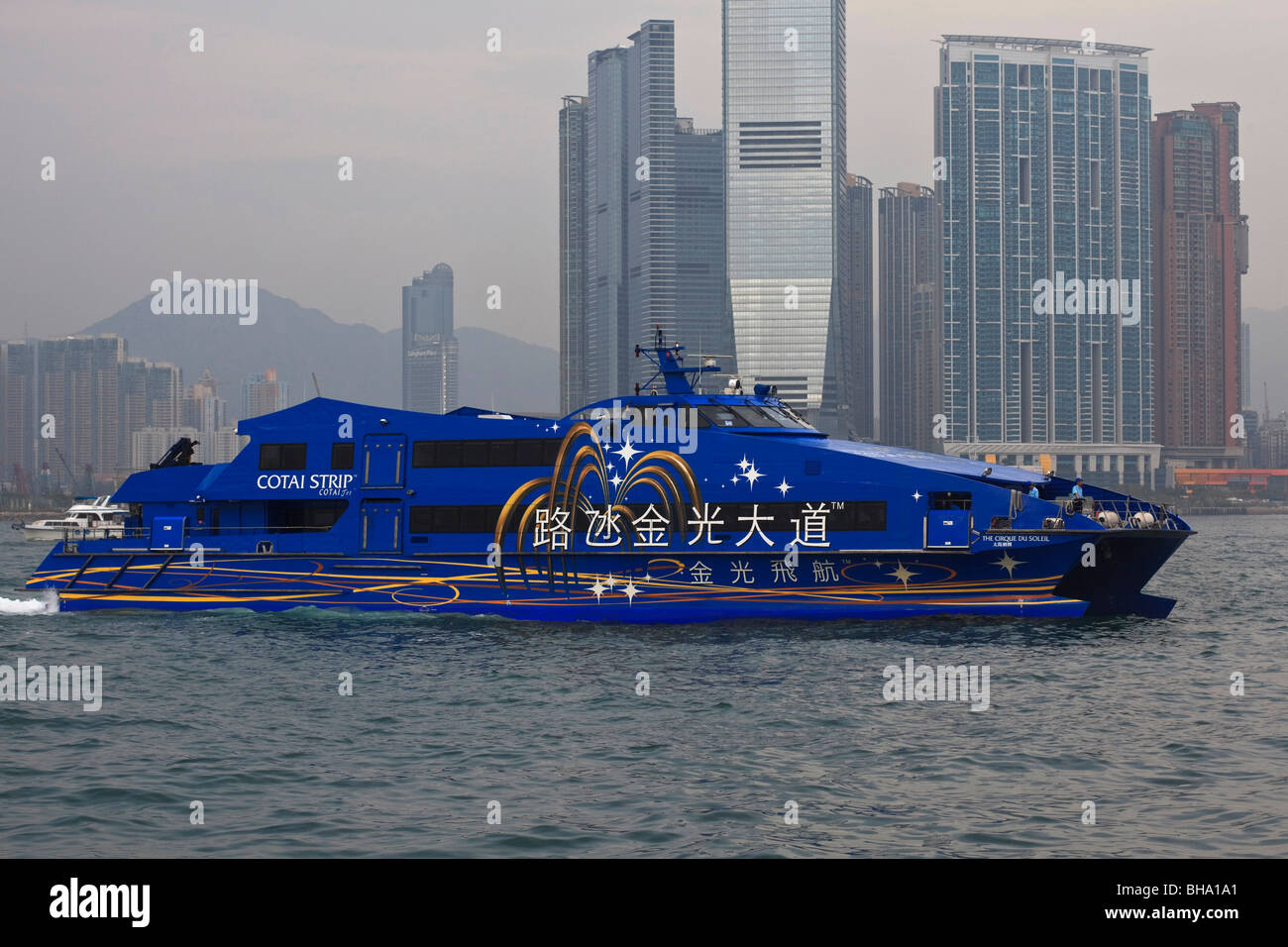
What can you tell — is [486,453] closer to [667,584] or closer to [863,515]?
[667,584]

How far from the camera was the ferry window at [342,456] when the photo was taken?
1197 inches

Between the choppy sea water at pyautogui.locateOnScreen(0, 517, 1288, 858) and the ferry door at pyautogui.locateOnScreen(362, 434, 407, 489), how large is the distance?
3962 mm

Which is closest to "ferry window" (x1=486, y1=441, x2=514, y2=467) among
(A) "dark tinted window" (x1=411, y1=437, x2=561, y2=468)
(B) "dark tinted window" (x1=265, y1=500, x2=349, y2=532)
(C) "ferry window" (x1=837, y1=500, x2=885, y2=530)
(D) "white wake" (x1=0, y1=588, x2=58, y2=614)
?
(A) "dark tinted window" (x1=411, y1=437, x2=561, y2=468)

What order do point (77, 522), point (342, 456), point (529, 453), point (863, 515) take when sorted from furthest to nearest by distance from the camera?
point (77, 522) < point (342, 456) < point (529, 453) < point (863, 515)

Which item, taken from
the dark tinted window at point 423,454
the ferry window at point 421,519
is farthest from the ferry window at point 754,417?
the ferry window at point 421,519

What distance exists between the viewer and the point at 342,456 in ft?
100

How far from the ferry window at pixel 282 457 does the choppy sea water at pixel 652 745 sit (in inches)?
199

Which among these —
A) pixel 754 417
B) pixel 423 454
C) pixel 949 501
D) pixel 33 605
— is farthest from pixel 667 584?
pixel 33 605

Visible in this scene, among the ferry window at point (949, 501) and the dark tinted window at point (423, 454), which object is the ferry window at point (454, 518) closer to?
the dark tinted window at point (423, 454)

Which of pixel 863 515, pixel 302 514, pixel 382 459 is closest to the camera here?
pixel 863 515

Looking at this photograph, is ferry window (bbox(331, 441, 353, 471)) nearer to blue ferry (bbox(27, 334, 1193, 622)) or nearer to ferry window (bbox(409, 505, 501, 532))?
blue ferry (bbox(27, 334, 1193, 622))

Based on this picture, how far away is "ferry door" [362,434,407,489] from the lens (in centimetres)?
2998

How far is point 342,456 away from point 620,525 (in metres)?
7.16
